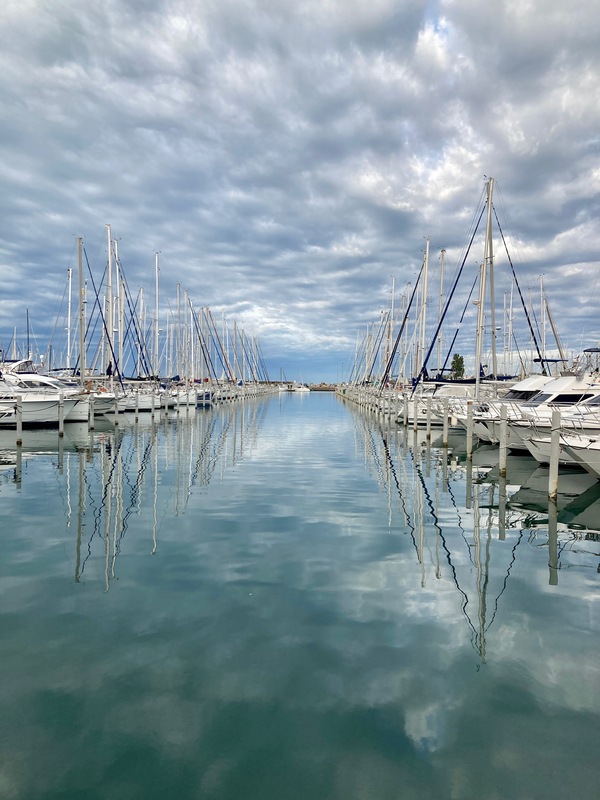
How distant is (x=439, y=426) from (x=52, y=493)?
28.7 m

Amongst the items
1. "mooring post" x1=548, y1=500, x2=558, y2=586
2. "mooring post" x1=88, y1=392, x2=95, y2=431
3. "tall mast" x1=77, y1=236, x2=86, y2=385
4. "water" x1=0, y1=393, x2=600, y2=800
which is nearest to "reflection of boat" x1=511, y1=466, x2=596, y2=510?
"mooring post" x1=548, y1=500, x2=558, y2=586

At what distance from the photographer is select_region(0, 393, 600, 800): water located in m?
→ 4.82

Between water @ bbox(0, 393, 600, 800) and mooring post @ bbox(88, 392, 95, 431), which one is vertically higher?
mooring post @ bbox(88, 392, 95, 431)

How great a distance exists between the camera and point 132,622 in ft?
25.2

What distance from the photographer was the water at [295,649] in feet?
15.8

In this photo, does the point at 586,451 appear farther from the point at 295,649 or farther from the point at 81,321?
the point at 81,321

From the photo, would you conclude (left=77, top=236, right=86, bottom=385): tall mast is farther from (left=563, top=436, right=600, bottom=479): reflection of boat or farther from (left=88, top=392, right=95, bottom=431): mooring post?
(left=563, top=436, right=600, bottom=479): reflection of boat

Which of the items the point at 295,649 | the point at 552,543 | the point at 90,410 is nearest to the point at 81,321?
the point at 90,410

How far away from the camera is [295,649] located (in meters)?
6.95

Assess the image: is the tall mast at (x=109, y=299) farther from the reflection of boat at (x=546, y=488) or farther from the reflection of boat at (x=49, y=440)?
the reflection of boat at (x=546, y=488)

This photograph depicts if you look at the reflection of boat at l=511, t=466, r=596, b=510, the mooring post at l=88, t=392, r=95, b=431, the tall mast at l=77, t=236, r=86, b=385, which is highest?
the tall mast at l=77, t=236, r=86, b=385

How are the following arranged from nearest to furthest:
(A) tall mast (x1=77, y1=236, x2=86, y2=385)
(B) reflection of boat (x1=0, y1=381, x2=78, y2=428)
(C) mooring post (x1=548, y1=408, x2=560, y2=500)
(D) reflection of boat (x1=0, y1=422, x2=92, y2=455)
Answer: (C) mooring post (x1=548, y1=408, x2=560, y2=500)
(D) reflection of boat (x1=0, y1=422, x2=92, y2=455)
(B) reflection of boat (x1=0, y1=381, x2=78, y2=428)
(A) tall mast (x1=77, y1=236, x2=86, y2=385)

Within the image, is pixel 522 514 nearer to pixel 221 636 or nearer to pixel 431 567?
pixel 431 567

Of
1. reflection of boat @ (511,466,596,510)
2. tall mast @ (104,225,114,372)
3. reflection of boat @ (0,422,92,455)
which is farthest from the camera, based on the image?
tall mast @ (104,225,114,372)
